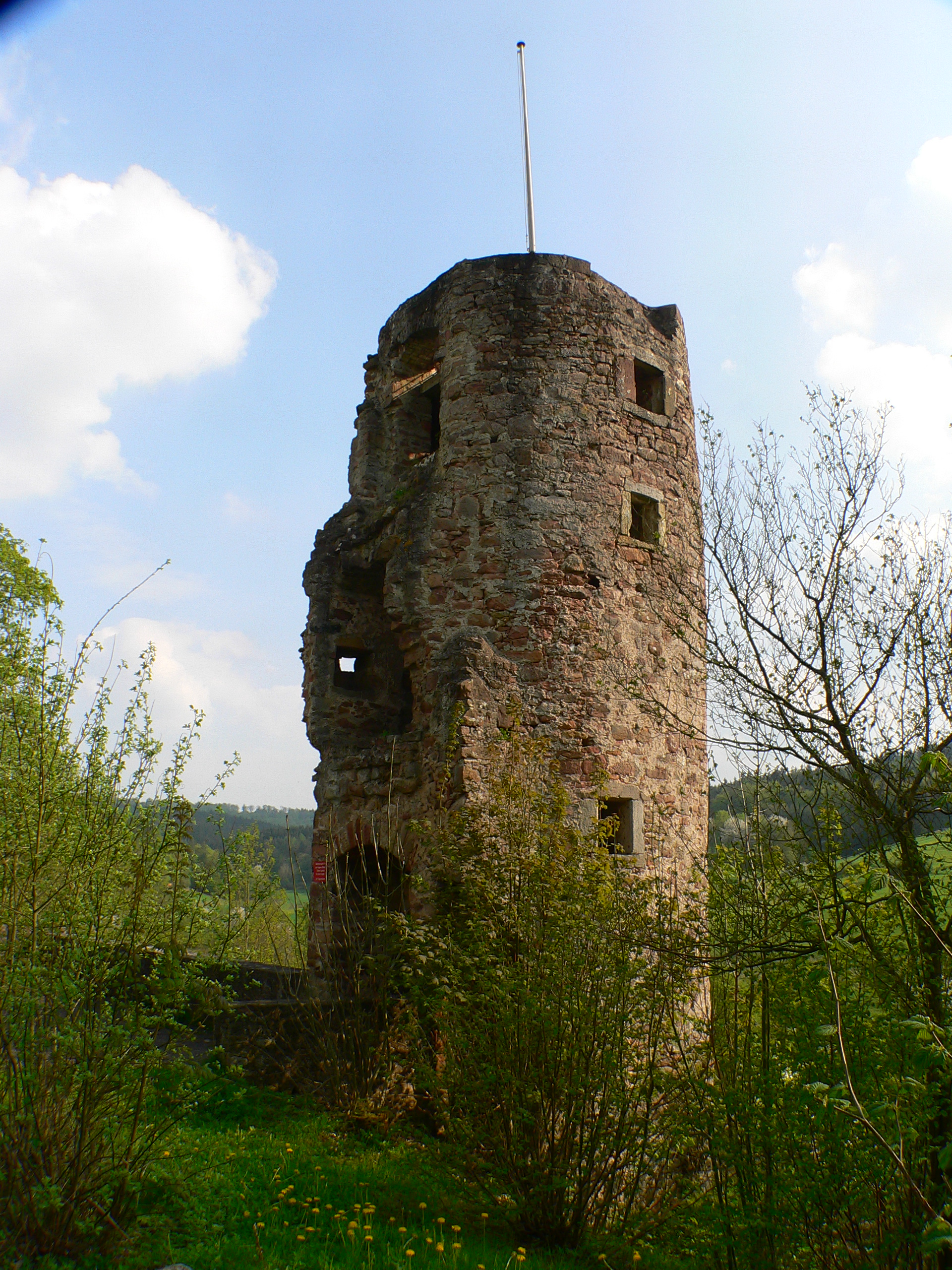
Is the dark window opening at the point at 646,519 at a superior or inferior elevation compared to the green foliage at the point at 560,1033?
superior

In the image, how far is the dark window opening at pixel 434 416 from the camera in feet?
32.0

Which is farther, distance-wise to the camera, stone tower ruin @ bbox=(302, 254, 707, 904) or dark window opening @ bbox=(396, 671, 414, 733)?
dark window opening @ bbox=(396, 671, 414, 733)

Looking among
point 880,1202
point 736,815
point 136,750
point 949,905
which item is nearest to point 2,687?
point 136,750

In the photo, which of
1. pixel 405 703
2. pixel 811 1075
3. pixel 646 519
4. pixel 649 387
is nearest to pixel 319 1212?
pixel 811 1075

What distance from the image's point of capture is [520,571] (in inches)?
311

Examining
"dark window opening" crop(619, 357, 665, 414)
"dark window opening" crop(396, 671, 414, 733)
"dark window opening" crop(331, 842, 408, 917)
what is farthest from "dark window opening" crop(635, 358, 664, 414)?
"dark window opening" crop(331, 842, 408, 917)

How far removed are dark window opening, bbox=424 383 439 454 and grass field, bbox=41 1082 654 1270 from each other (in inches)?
271

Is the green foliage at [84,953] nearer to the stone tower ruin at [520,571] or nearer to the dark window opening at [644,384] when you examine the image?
the stone tower ruin at [520,571]

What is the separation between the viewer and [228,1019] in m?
7.25

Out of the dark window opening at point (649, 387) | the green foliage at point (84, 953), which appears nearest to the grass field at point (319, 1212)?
the green foliage at point (84, 953)

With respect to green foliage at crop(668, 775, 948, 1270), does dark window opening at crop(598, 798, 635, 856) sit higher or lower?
higher

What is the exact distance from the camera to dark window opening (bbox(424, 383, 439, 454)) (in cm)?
976

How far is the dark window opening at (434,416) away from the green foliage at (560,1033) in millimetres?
5810

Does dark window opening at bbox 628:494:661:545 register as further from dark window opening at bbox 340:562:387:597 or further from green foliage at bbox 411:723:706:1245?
green foliage at bbox 411:723:706:1245
